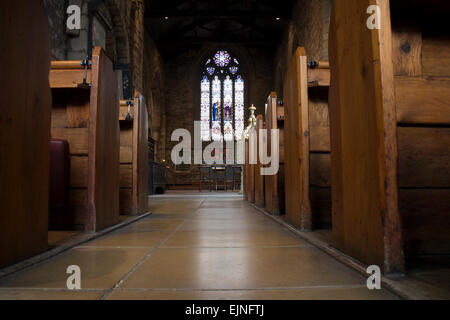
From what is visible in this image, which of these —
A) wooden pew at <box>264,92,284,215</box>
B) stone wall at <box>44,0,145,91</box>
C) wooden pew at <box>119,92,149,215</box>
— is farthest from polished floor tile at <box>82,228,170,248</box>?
stone wall at <box>44,0,145,91</box>

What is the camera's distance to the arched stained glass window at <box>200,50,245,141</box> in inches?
571

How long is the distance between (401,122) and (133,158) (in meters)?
2.20

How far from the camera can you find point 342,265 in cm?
109

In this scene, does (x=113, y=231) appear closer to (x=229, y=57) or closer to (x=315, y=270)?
(x=315, y=270)

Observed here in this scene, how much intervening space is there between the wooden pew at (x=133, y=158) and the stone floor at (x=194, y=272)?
1212 mm

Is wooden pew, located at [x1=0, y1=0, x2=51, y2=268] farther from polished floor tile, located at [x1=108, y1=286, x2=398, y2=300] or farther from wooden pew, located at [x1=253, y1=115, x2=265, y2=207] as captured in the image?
wooden pew, located at [x1=253, y1=115, x2=265, y2=207]

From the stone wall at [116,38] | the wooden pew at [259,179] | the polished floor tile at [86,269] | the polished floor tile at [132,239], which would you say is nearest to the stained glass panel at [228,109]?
the stone wall at [116,38]

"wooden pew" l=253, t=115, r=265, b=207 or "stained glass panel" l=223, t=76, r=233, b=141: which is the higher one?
"stained glass panel" l=223, t=76, r=233, b=141

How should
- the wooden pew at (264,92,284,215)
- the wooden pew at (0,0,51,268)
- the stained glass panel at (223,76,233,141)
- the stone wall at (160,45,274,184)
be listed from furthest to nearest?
the stained glass panel at (223,76,233,141), the stone wall at (160,45,274,184), the wooden pew at (264,92,284,215), the wooden pew at (0,0,51,268)

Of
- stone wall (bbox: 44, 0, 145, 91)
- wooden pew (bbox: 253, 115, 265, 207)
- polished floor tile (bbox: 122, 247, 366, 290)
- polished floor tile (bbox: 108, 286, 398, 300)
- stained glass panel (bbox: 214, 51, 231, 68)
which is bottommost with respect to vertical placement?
polished floor tile (bbox: 122, 247, 366, 290)

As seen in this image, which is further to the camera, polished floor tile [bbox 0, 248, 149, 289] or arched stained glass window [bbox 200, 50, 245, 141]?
arched stained glass window [bbox 200, 50, 245, 141]

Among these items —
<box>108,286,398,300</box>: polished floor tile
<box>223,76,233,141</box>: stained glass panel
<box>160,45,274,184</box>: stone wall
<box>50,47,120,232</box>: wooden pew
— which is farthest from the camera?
<box>223,76,233,141</box>: stained glass panel

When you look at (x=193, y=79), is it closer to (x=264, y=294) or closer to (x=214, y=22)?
(x=214, y=22)

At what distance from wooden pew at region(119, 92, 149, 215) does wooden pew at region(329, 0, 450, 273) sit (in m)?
1.95
